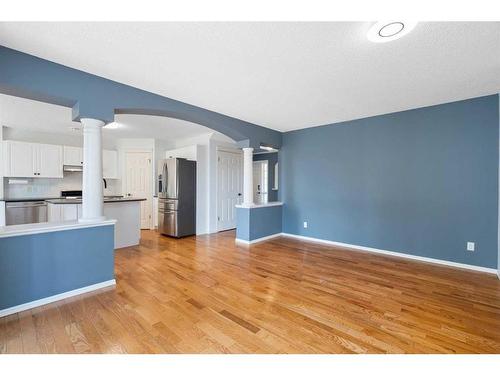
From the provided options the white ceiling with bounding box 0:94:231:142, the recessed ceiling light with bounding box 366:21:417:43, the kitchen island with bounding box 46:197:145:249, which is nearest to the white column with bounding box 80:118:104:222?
the kitchen island with bounding box 46:197:145:249

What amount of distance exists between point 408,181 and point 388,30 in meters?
2.73

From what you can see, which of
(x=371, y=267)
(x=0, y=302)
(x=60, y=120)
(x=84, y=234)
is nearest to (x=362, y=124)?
(x=371, y=267)

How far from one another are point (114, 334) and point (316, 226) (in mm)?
3879

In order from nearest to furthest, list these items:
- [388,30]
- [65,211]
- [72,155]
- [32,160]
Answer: [388,30], [65,211], [32,160], [72,155]

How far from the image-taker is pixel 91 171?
252cm

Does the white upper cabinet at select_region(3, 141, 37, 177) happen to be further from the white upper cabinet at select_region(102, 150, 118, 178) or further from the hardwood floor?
the hardwood floor

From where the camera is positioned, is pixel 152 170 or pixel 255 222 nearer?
pixel 255 222

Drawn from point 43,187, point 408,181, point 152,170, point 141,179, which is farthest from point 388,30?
point 43,187

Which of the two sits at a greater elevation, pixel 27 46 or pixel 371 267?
pixel 27 46

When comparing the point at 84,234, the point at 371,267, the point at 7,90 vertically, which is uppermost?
the point at 7,90

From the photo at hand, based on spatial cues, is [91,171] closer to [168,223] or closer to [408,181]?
[168,223]

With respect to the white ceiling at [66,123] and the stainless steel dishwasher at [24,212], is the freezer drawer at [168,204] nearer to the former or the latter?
the white ceiling at [66,123]

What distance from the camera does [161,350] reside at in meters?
1.57
